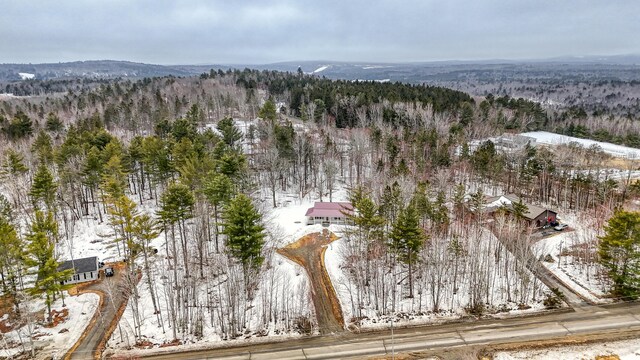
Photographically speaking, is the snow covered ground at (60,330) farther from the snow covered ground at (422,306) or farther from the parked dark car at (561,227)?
the parked dark car at (561,227)

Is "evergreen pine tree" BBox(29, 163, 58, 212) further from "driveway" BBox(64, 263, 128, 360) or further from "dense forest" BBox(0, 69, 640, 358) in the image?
"driveway" BBox(64, 263, 128, 360)

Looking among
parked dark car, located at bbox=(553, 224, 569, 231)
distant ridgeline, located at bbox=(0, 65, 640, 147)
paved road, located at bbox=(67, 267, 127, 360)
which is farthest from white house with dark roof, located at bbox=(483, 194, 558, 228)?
paved road, located at bbox=(67, 267, 127, 360)

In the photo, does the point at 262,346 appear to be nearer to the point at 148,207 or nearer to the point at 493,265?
the point at 493,265

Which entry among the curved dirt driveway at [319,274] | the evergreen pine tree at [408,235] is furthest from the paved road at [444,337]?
the evergreen pine tree at [408,235]

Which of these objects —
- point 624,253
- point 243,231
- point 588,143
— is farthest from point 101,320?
point 588,143

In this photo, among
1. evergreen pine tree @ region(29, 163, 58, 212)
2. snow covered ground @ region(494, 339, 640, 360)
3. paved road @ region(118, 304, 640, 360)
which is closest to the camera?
snow covered ground @ region(494, 339, 640, 360)

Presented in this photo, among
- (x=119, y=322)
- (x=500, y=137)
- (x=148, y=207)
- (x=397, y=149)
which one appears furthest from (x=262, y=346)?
(x=500, y=137)
